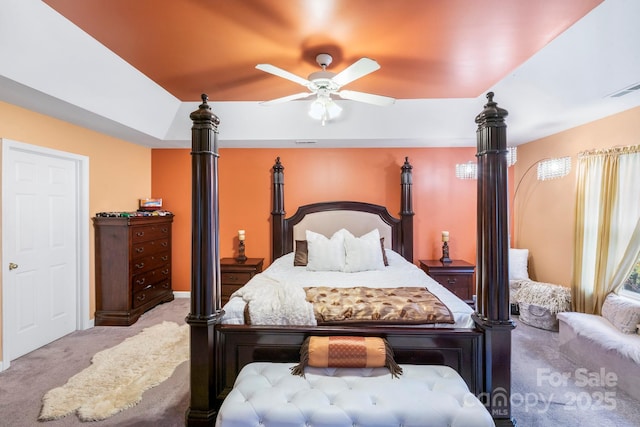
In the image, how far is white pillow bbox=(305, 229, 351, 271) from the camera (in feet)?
11.5

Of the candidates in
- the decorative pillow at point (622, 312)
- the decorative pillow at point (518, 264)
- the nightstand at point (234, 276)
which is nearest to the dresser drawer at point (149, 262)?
the nightstand at point (234, 276)

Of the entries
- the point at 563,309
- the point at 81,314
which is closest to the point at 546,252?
the point at 563,309

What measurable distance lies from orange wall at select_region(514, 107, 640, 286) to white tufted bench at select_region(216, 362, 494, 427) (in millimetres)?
2932

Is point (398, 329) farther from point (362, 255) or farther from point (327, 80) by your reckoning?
point (327, 80)

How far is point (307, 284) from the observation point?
2928 mm

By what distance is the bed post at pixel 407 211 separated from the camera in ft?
14.0

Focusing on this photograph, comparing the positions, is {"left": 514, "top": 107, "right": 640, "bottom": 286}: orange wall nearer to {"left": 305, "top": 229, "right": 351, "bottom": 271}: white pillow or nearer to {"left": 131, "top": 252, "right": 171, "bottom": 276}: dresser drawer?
{"left": 305, "top": 229, "right": 351, "bottom": 271}: white pillow

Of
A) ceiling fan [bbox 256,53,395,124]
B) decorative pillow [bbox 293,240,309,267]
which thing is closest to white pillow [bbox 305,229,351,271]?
decorative pillow [bbox 293,240,309,267]

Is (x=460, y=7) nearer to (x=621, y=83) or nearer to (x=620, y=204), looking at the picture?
(x=621, y=83)

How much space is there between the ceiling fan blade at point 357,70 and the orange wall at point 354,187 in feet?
7.47

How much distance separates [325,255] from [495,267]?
195 centimetres

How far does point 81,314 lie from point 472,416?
4192mm

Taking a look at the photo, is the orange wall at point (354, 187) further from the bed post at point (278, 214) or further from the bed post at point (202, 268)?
the bed post at point (202, 268)

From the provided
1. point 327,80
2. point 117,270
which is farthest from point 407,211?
point 117,270
